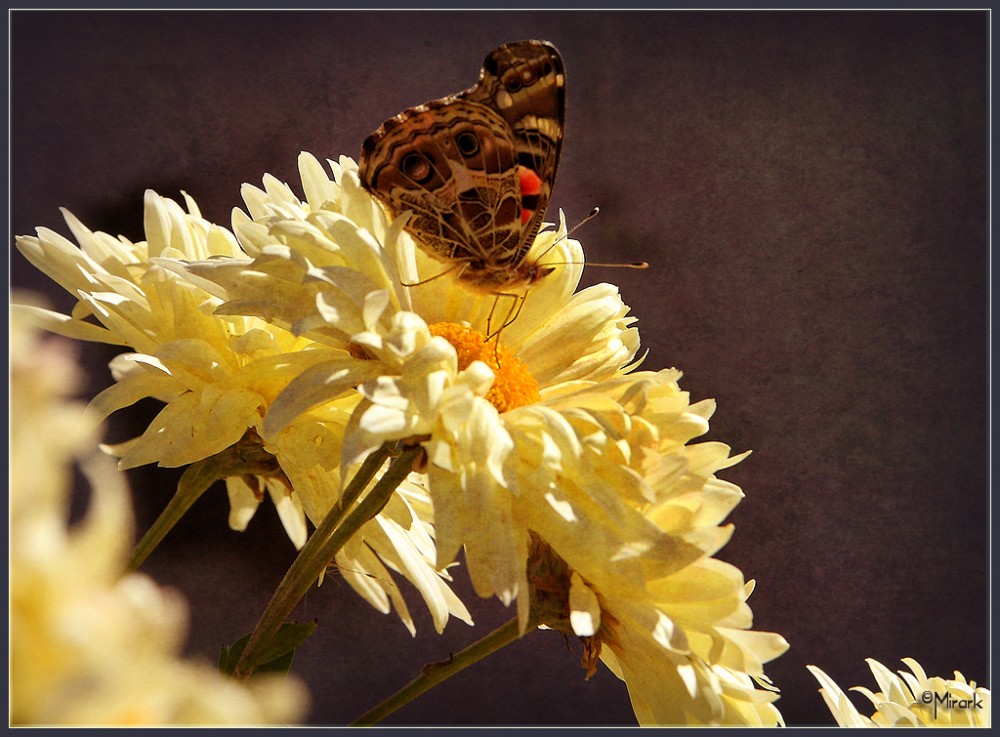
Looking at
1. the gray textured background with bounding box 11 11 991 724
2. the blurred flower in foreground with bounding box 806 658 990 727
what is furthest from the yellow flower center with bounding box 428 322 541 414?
the gray textured background with bounding box 11 11 991 724

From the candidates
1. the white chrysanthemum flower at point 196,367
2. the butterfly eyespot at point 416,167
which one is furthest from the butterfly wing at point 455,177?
the white chrysanthemum flower at point 196,367

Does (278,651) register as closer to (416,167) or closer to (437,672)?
(437,672)

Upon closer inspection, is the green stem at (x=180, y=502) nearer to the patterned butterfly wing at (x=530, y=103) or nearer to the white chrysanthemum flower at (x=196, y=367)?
the white chrysanthemum flower at (x=196, y=367)

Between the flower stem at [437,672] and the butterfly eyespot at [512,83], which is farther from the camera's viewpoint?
the butterfly eyespot at [512,83]

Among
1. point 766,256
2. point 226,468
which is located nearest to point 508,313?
point 226,468

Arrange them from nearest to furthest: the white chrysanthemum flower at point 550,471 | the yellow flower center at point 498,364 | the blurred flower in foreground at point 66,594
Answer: the blurred flower in foreground at point 66,594, the white chrysanthemum flower at point 550,471, the yellow flower center at point 498,364

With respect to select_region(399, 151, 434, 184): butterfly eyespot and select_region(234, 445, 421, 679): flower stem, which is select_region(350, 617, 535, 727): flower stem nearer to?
select_region(234, 445, 421, 679): flower stem
